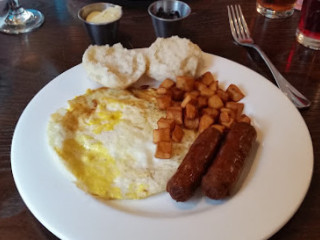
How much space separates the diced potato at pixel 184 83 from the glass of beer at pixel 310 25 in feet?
3.20

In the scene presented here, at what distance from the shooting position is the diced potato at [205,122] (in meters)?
1.65

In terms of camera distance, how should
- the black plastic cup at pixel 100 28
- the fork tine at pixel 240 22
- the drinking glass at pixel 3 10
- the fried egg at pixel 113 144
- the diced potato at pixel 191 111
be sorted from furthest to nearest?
the drinking glass at pixel 3 10 → the fork tine at pixel 240 22 → the black plastic cup at pixel 100 28 → the diced potato at pixel 191 111 → the fried egg at pixel 113 144

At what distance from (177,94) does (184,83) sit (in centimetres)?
7

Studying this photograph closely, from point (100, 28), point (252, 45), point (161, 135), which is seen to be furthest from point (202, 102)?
point (100, 28)

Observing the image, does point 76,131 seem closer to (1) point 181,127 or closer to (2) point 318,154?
(1) point 181,127

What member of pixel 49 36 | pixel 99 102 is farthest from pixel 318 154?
pixel 49 36

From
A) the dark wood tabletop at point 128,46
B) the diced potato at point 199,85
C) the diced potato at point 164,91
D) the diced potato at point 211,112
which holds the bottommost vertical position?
the dark wood tabletop at point 128,46

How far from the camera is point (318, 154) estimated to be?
1.61 meters

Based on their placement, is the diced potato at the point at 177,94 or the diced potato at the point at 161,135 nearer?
the diced potato at the point at 161,135

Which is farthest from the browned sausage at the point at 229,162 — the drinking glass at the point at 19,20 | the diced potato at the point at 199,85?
the drinking glass at the point at 19,20

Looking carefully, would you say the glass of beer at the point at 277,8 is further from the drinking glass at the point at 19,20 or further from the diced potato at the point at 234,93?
the drinking glass at the point at 19,20

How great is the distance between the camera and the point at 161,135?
Answer: 1.58 m

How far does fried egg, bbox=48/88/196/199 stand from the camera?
1.44m

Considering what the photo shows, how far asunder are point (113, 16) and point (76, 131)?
94 centimetres
